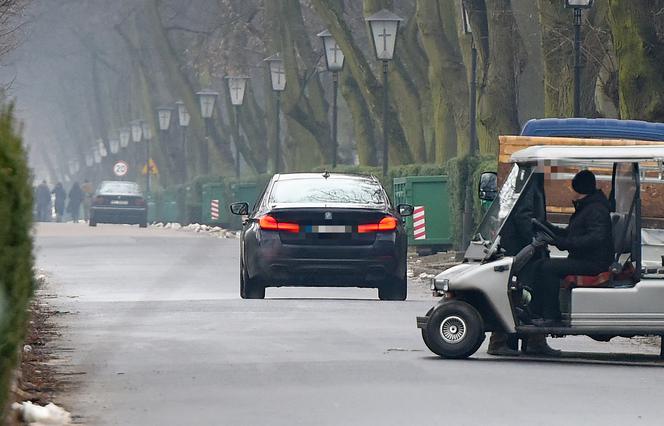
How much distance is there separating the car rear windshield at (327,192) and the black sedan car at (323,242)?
0.06 feet

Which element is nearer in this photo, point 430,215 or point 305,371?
point 305,371

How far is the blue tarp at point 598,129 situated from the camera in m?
24.1

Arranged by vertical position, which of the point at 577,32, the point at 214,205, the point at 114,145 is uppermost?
the point at 577,32

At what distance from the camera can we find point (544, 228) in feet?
48.9

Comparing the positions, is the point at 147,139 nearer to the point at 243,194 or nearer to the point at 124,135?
the point at 124,135

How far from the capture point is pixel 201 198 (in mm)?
67250

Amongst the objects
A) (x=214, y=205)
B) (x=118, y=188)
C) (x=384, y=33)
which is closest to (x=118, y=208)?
(x=118, y=188)

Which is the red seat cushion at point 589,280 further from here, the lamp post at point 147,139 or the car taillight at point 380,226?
the lamp post at point 147,139

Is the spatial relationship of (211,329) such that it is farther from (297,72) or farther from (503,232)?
(297,72)

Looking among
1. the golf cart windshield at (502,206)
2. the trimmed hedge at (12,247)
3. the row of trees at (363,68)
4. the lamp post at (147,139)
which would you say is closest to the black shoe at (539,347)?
the golf cart windshield at (502,206)

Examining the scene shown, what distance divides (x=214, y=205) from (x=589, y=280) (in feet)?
160

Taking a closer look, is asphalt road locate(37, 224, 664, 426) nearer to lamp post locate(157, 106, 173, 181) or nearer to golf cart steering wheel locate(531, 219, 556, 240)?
golf cart steering wheel locate(531, 219, 556, 240)

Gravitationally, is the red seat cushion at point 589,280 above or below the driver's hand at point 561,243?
below

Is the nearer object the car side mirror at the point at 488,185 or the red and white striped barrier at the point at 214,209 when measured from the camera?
the car side mirror at the point at 488,185
